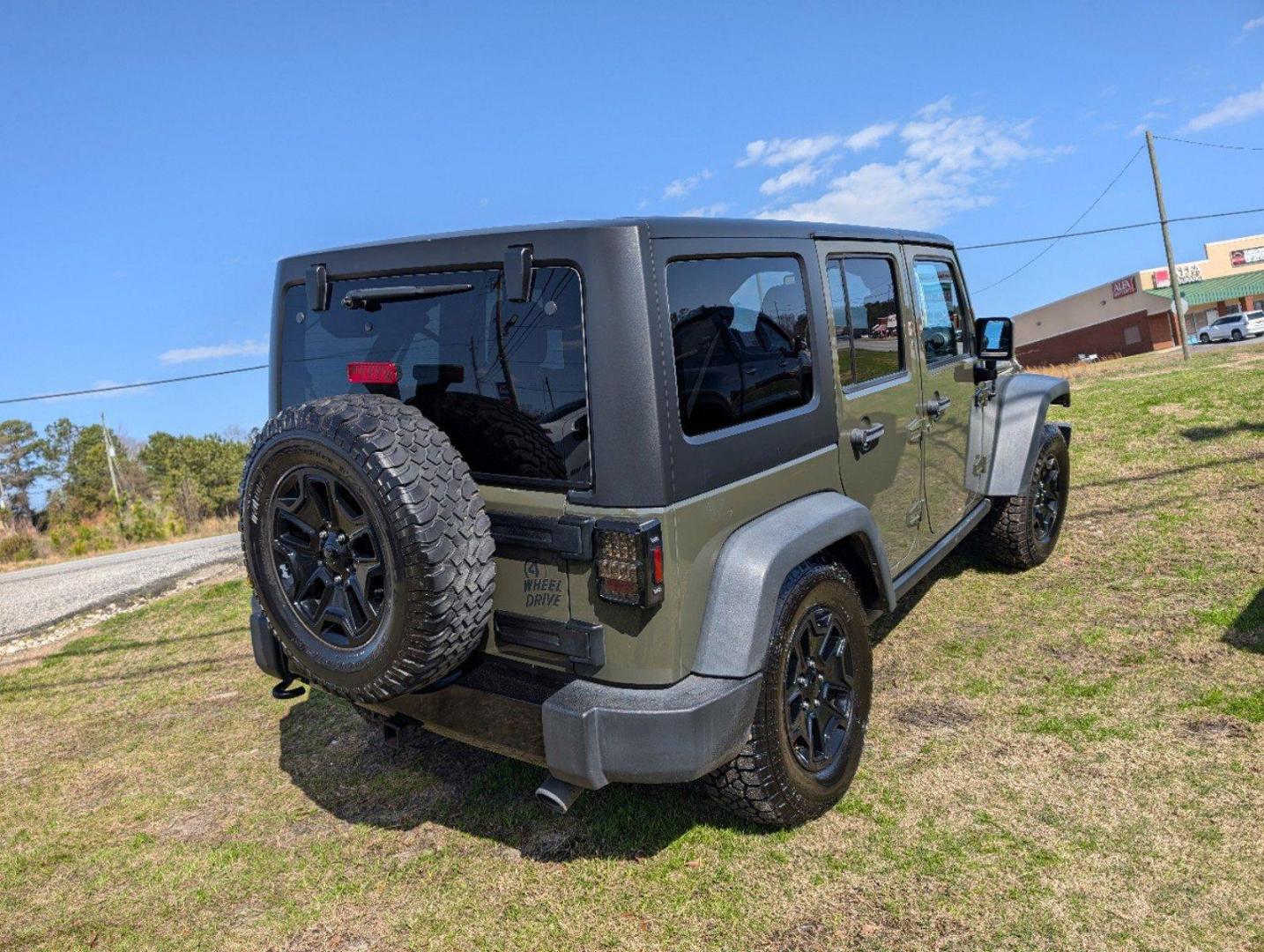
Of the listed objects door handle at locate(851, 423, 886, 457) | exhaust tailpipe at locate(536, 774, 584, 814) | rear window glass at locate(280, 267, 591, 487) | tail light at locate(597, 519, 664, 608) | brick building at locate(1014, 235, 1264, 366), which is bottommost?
exhaust tailpipe at locate(536, 774, 584, 814)

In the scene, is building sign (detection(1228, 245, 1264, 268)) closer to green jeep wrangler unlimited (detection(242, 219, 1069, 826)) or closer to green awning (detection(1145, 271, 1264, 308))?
green awning (detection(1145, 271, 1264, 308))

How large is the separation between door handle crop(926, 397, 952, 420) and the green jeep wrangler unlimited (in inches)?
40.0

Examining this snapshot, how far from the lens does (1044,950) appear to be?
227 centimetres

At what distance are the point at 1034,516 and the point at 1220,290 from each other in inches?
2391

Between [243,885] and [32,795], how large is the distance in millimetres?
1690

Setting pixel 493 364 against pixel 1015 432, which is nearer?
pixel 493 364

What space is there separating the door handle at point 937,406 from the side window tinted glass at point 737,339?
4.04ft

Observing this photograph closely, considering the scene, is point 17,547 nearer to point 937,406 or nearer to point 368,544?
point 368,544

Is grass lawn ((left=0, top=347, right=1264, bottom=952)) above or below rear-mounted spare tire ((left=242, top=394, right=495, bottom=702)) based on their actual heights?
below

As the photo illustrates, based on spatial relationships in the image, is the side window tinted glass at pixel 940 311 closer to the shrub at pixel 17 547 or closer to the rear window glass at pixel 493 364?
the rear window glass at pixel 493 364

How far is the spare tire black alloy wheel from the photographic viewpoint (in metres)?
2.49

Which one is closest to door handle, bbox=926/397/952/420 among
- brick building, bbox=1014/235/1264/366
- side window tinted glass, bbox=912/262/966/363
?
side window tinted glass, bbox=912/262/966/363

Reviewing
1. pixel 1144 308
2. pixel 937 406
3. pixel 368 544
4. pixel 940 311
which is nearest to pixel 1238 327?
pixel 1144 308

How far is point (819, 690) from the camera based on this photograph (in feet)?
9.74
